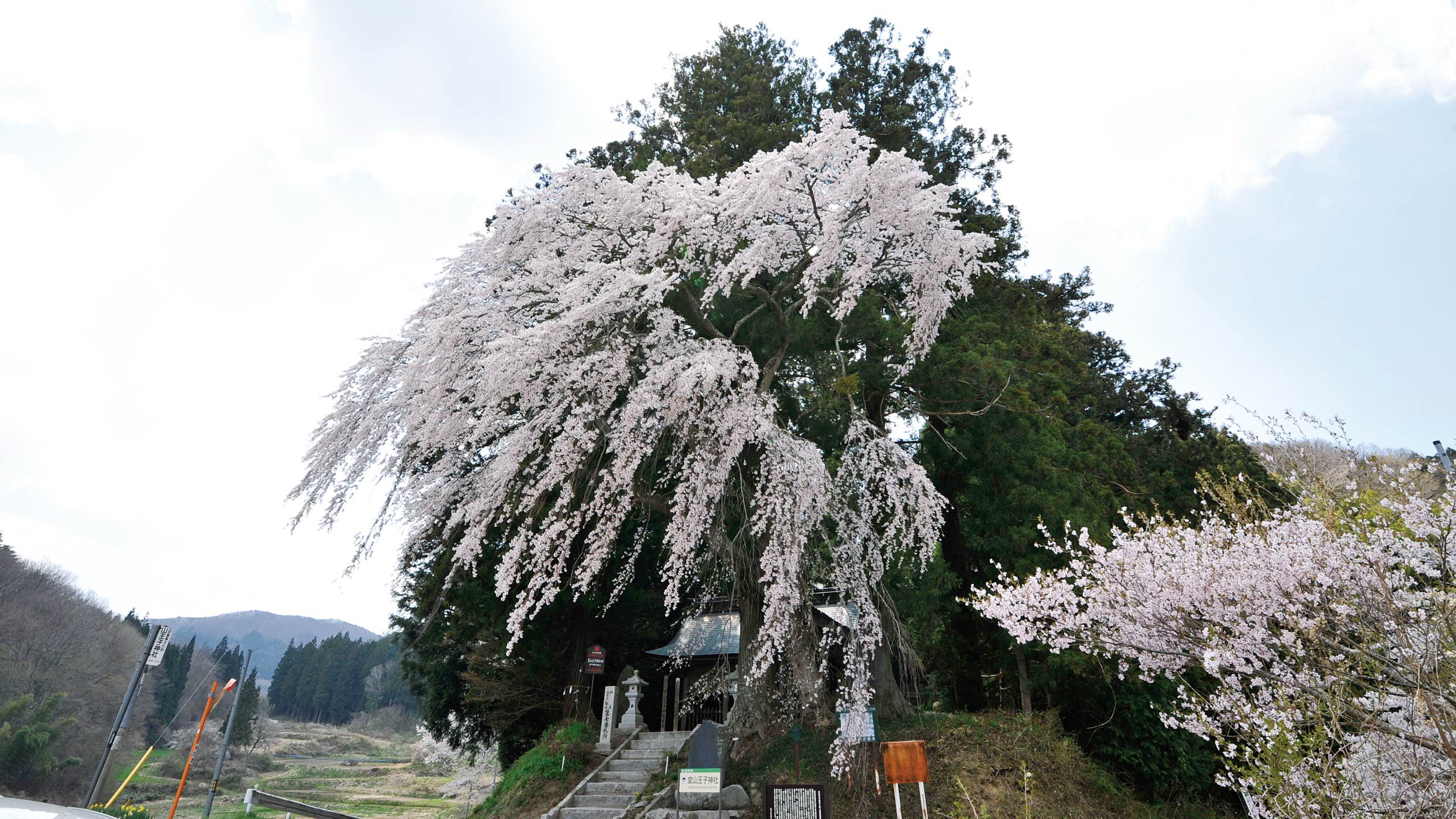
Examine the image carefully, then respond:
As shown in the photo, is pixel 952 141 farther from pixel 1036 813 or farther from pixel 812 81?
pixel 1036 813

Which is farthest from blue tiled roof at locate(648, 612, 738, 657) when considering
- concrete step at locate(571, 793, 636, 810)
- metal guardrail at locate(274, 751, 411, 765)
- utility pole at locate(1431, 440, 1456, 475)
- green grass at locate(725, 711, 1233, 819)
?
metal guardrail at locate(274, 751, 411, 765)

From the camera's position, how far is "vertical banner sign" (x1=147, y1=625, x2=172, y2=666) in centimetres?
669

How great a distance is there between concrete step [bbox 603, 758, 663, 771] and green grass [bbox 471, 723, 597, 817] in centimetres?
48

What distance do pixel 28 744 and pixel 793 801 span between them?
27.5 m

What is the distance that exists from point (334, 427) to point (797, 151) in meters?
6.34

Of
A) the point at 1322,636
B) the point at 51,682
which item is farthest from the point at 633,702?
the point at 51,682

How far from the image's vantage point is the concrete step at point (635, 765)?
29.8 feet

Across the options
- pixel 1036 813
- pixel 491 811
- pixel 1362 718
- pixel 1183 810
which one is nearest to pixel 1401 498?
pixel 1362 718

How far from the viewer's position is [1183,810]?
7.80 metres

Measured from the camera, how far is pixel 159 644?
7008 mm

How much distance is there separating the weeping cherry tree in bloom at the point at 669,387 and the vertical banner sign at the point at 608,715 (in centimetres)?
245

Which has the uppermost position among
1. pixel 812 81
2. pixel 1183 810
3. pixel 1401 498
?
pixel 812 81

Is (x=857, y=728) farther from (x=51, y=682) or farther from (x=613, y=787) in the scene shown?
(x=51, y=682)

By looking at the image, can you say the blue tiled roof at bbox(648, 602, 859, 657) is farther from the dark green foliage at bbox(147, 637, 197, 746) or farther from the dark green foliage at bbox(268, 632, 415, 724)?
the dark green foliage at bbox(268, 632, 415, 724)
